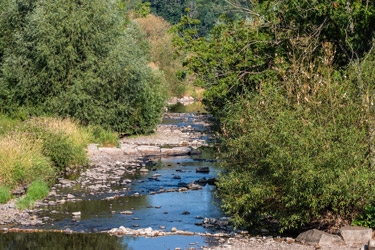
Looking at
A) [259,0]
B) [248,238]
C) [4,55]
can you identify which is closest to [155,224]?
[248,238]

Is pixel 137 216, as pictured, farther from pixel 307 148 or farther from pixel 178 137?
pixel 178 137

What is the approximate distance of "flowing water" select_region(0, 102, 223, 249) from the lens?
13438 mm

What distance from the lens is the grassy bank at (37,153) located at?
60.4 ft

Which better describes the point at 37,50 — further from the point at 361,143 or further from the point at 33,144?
the point at 361,143

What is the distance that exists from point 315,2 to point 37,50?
18.3m

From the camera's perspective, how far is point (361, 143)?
12484mm

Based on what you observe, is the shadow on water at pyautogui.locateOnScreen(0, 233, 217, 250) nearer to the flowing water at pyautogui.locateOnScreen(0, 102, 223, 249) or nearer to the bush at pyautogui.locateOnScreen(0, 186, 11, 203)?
the flowing water at pyautogui.locateOnScreen(0, 102, 223, 249)

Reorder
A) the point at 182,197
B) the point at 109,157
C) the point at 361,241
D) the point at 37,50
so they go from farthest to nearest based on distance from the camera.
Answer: the point at 37,50 < the point at 109,157 < the point at 182,197 < the point at 361,241

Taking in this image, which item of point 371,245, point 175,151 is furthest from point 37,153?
point 371,245

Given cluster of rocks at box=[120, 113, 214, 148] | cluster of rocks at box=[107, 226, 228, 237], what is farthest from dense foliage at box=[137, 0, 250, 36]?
cluster of rocks at box=[107, 226, 228, 237]

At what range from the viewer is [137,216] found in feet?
53.3

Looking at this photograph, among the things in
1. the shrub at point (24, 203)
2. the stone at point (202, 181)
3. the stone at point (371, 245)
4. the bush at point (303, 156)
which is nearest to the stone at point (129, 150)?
the stone at point (202, 181)

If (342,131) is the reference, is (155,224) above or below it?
below

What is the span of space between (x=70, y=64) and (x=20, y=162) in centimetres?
1270
